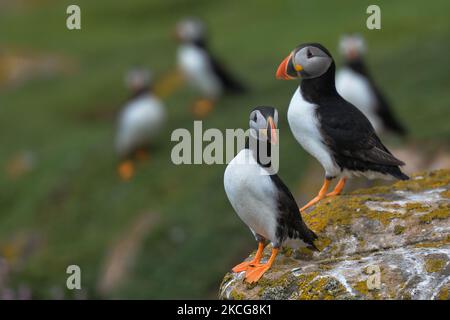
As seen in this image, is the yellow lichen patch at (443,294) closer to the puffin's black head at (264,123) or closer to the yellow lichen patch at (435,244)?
the yellow lichen patch at (435,244)

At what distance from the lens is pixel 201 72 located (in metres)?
18.3

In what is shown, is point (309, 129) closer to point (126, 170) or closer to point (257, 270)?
point (257, 270)

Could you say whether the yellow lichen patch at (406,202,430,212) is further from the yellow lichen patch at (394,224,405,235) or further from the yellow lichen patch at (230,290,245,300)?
the yellow lichen patch at (230,290,245,300)

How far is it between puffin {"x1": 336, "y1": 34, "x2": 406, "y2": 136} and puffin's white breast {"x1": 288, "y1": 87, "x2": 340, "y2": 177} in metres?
5.53

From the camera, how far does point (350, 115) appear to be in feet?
24.5

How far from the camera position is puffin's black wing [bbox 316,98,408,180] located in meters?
7.36

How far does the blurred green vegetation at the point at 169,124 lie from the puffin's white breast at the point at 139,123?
515 millimetres

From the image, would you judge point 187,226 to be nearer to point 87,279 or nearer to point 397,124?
point 87,279

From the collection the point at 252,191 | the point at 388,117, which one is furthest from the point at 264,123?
the point at 388,117

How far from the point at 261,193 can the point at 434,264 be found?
1.42m

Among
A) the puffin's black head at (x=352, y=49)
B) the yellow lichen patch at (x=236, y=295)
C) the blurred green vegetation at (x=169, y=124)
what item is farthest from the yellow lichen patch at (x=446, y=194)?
the puffin's black head at (x=352, y=49)

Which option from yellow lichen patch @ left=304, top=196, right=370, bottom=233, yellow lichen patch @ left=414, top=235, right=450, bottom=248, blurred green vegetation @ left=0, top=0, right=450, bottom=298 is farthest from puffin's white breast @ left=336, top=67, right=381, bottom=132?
yellow lichen patch @ left=414, top=235, right=450, bottom=248

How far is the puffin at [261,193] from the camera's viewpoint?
247 inches

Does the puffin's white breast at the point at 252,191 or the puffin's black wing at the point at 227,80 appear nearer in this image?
the puffin's white breast at the point at 252,191
